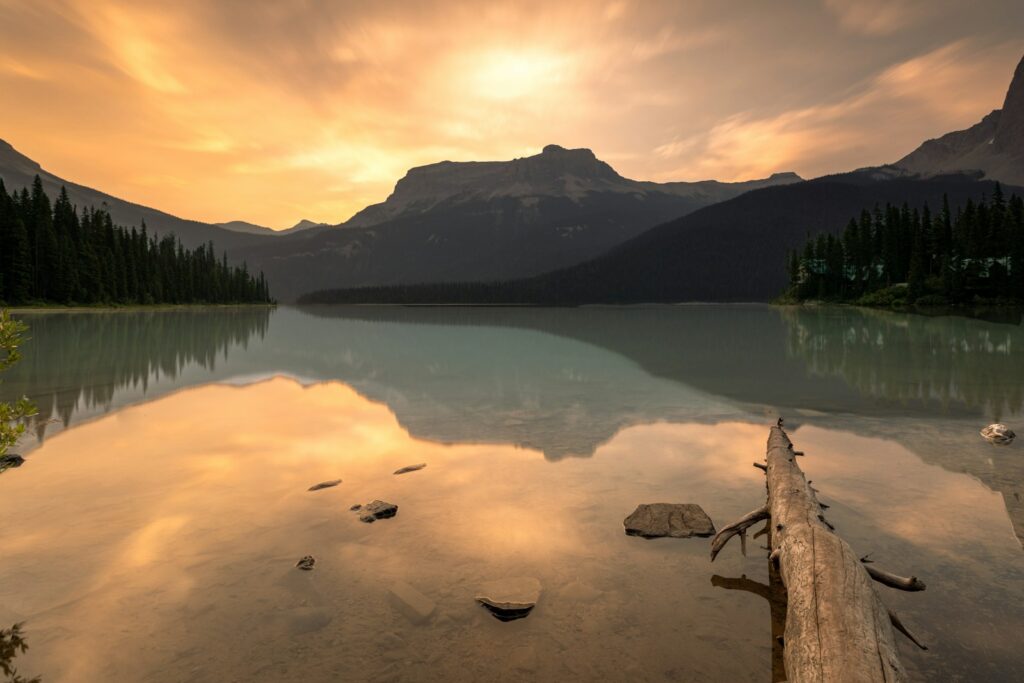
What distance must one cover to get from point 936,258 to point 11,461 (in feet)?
506

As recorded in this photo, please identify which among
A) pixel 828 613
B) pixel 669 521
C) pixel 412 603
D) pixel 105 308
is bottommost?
pixel 105 308

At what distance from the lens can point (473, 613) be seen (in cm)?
814

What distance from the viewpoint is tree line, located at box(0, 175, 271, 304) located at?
108 m

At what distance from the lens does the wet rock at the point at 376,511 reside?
1187 cm

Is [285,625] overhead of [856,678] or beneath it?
beneath

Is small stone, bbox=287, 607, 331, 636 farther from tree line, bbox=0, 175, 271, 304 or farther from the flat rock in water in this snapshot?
tree line, bbox=0, 175, 271, 304

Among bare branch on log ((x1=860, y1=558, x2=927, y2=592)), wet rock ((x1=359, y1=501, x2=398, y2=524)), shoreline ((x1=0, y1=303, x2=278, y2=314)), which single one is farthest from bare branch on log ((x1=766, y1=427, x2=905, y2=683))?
shoreline ((x1=0, y1=303, x2=278, y2=314))

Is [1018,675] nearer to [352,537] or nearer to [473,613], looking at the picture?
[473,613]

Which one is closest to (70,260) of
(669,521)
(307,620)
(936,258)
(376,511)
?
(376,511)

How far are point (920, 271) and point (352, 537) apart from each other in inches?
5541

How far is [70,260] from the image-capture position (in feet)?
388

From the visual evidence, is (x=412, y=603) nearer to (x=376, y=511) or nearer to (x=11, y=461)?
(x=376, y=511)

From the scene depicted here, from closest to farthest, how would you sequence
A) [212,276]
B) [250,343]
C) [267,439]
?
[267,439], [250,343], [212,276]

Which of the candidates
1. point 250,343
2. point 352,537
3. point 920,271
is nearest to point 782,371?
point 352,537
